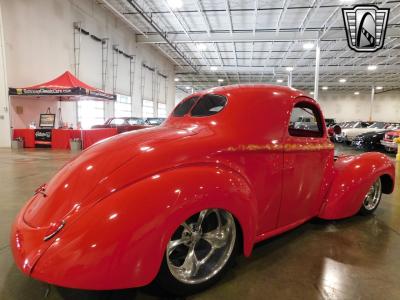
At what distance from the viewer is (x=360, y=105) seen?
3897 centimetres

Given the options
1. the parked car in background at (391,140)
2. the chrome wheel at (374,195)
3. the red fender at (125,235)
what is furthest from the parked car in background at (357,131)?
the red fender at (125,235)

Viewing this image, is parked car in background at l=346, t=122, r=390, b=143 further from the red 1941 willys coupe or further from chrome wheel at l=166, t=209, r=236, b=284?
chrome wheel at l=166, t=209, r=236, b=284

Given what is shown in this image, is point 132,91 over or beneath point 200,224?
over

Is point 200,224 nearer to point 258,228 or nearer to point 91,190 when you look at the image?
point 258,228

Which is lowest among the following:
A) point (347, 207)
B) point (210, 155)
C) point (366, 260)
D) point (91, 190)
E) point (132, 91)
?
point (366, 260)

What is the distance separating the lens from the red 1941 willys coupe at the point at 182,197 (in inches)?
60.1

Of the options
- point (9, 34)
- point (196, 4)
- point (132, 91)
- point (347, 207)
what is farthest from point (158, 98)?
point (347, 207)

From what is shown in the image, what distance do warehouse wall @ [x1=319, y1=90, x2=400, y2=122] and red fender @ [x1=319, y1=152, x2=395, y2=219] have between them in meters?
39.6

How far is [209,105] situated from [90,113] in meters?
13.7

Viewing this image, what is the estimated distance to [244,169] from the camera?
7.00 feet

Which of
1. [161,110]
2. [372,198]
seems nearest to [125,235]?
[372,198]

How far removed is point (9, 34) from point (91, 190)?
37.5 feet

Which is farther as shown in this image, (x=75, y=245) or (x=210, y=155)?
(x=210, y=155)

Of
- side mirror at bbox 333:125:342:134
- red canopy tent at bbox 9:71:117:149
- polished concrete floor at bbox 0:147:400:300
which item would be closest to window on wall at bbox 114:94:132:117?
red canopy tent at bbox 9:71:117:149
